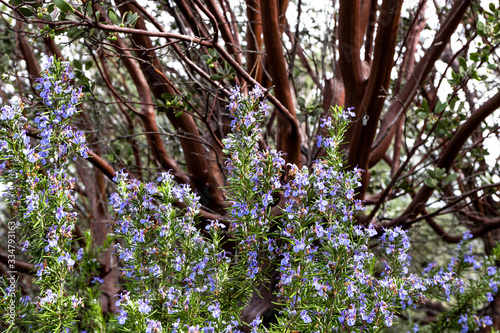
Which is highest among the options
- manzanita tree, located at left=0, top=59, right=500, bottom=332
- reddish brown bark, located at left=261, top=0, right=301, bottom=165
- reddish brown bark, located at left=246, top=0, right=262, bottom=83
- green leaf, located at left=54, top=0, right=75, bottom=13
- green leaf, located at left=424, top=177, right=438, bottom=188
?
reddish brown bark, located at left=246, top=0, right=262, bottom=83

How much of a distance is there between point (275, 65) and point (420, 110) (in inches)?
37.2

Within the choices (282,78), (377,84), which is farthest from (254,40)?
(377,84)

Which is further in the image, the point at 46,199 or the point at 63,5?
the point at 63,5

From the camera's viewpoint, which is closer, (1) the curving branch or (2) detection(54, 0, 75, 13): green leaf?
(2) detection(54, 0, 75, 13): green leaf

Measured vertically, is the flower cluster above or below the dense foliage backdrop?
below

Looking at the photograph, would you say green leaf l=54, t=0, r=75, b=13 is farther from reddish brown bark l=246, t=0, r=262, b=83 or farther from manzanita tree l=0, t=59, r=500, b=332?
reddish brown bark l=246, t=0, r=262, b=83

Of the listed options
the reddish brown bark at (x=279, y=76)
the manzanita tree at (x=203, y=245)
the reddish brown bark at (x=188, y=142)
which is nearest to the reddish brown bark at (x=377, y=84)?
the reddish brown bark at (x=279, y=76)

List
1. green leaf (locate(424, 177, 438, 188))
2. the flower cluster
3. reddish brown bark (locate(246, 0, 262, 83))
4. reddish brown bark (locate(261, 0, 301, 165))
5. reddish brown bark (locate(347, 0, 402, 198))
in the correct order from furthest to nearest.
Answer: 1. reddish brown bark (locate(246, 0, 262, 83))
2. green leaf (locate(424, 177, 438, 188))
3. reddish brown bark (locate(261, 0, 301, 165))
4. reddish brown bark (locate(347, 0, 402, 198))
5. the flower cluster

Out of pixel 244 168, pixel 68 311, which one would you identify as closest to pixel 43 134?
pixel 68 311

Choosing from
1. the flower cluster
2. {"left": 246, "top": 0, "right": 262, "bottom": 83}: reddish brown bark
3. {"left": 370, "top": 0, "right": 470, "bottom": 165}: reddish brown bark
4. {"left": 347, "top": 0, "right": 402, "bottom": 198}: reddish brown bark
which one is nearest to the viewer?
the flower cluster

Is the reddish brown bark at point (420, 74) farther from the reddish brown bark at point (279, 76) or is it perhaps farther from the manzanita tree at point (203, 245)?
the manzanita tree at point (203, 245)

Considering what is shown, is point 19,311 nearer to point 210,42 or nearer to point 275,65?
point 210,42

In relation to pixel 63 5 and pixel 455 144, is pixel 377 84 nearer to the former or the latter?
pixel 455 144

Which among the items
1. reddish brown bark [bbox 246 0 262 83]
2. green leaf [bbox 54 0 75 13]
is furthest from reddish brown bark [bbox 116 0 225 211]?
green leaf [bbox 54 0 75 13]
